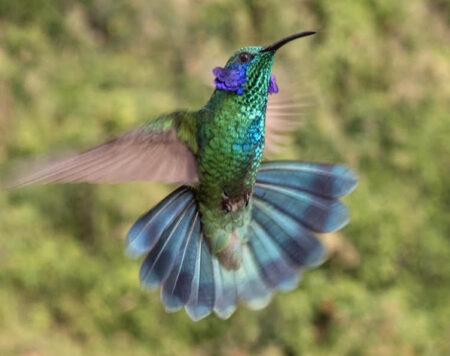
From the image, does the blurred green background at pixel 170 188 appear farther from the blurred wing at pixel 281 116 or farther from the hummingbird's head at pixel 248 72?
the hummingbird's head at pixel 248 72

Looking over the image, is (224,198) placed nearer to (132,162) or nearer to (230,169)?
(230,169)

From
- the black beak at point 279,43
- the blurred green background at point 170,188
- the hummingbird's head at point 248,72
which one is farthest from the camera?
the blurred green background at point 170,188

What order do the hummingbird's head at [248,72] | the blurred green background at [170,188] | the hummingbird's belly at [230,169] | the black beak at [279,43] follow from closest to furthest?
the black beak at [279,43] → the hummingbird's head at [248,72] → the hummingbird's belly at [230,169] → the blurred green background at [170,188]

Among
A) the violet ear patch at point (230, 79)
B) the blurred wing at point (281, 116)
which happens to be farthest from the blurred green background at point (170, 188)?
the violet ear patch at point (230, 79)

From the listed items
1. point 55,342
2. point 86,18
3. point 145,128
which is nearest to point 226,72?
point 145,128

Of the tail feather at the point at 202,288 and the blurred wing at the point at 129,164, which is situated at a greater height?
the blurred wing at the point at 129,164

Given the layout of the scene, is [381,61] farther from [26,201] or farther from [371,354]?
[26,201]

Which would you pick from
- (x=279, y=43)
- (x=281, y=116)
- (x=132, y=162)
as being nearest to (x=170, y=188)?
(x=281, y=116)

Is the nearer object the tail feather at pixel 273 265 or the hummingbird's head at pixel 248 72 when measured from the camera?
the hummingbird's head at pixel 248 72
